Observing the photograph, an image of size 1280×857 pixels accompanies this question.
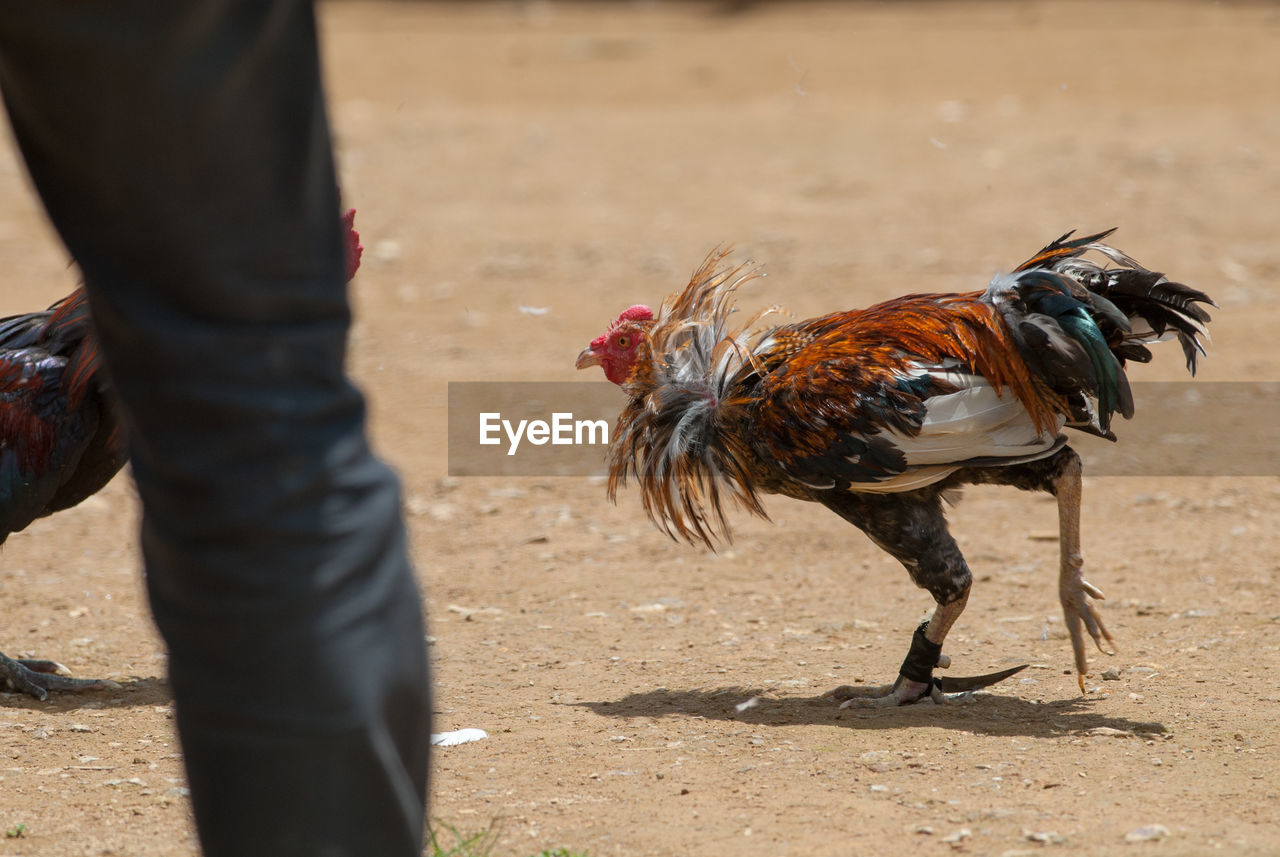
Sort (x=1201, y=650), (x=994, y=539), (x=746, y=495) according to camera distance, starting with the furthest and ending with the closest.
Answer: (x=994, y=539) → (x=1201, y=650) → (x=746, y=495)

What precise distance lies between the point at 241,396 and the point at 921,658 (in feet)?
8.99

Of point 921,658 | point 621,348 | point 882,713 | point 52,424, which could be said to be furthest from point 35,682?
point 921,658

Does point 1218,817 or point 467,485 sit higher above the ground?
point 1218,817

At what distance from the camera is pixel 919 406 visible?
11.8 ft

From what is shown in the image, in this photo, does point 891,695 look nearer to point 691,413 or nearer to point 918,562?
point 918,562

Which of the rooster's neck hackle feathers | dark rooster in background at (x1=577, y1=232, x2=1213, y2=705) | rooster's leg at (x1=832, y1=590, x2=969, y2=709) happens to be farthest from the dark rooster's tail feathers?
the rooster's neck hackle feathers

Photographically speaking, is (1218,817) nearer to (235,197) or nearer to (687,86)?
(235,197)

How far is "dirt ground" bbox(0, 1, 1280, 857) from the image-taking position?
305 centimetres

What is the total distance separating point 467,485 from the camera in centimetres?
623

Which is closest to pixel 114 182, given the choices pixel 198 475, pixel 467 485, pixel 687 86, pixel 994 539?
pixel 198 475

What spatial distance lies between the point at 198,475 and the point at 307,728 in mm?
294

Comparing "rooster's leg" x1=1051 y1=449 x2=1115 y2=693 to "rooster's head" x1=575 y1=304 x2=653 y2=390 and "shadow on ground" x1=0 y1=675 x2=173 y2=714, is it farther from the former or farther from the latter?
"shadow on ground" x1=0 y1=675 x2=173 y2=714

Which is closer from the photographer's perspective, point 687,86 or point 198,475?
point 198,475

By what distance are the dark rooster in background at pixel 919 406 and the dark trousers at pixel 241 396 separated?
224 cm
